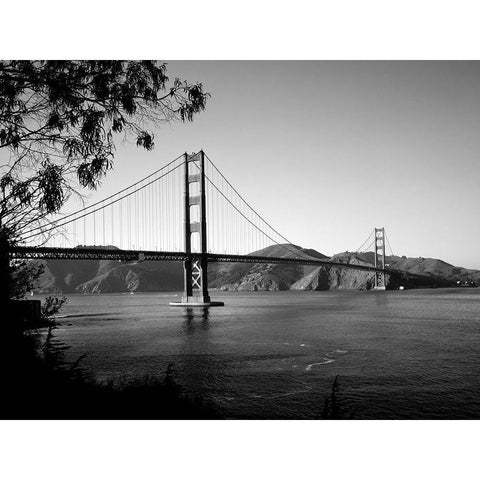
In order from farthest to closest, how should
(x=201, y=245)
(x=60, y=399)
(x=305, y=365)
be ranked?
(x=201, y=245)
(x=305, y=365)
(x=60, y=399)

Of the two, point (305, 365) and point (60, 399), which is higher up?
point (60, 399)

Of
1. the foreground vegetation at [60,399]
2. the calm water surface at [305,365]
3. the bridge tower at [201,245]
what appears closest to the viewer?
the foreground vegetation at [60,399]

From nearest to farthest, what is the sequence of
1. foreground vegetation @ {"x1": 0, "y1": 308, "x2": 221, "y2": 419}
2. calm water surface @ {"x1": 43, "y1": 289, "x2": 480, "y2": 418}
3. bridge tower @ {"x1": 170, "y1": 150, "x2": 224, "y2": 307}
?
foreground vegetation @ {"x1": 0, "y1": 308, "x2": 221, "y2": 419}
calm water surface @ {"x1": 43, "y1": 289, "x2": 480, "y2": 418}
bridge tower @ {"x1": 170, "y1": 150, "x2": 224, "y2": 307}

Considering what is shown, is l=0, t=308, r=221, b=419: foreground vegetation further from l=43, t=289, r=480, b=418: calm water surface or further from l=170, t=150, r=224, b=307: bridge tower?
l=170, t=150, r=224, b=307: bridge tower

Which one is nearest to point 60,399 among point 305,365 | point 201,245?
point 305,365

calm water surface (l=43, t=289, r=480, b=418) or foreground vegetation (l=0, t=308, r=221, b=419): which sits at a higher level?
foreground vegetation (l=0, t=308, r=221, b=419)

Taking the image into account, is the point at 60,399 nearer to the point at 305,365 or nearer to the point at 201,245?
the point at 305,365

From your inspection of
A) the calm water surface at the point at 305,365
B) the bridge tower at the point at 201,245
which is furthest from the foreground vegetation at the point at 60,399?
the bridge tower at the point at 201,245

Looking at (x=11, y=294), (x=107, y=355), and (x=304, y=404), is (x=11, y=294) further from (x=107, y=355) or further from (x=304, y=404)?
(x=107, y=355)

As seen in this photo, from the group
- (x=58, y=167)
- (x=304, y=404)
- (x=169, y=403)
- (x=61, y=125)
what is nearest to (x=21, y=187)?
(x=58, y=167)

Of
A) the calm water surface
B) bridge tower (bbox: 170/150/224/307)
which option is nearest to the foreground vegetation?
the calm water surface

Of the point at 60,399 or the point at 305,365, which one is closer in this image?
the point at 60,399

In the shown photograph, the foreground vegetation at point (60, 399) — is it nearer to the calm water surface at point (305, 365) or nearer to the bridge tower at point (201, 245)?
the calm water surface at point (305, 365)

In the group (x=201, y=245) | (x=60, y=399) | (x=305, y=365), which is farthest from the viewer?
(x=201, y=245)
